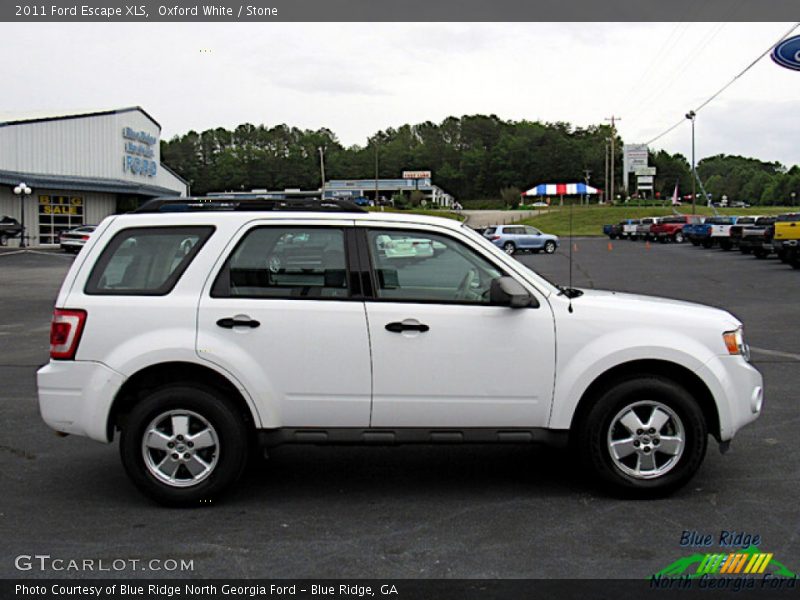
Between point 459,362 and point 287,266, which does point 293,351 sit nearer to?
point 287,266

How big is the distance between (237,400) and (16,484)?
1.77m

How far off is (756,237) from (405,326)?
33.4 metres

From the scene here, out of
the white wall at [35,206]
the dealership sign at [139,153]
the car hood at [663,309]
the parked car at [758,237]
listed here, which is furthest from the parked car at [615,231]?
the car hood at [663,309]

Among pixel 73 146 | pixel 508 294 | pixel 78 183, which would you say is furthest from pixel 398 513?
pixel 73 146

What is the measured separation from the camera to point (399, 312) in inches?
216

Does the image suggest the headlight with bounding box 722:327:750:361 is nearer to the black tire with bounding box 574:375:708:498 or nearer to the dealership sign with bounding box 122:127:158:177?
the black tire with bounding box 574:375:708:498

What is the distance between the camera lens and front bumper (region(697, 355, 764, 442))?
5.58m

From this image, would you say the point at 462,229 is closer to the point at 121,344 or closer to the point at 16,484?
the point at 121,344

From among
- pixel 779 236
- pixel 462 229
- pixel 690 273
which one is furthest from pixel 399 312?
pixel 779 236

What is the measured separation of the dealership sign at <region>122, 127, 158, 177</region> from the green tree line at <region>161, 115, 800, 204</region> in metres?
62.0

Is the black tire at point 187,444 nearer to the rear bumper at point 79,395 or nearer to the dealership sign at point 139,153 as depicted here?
the rear bumper at point 79,395

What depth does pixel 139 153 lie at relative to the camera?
62.2 metres

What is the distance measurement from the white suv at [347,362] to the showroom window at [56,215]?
173 ft

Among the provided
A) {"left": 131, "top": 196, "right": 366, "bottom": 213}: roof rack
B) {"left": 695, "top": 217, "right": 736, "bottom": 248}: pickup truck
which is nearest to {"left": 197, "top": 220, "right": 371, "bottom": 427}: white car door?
{"left": 131, "top": 196, "right": 366, "bottom": 213}: roof rack
